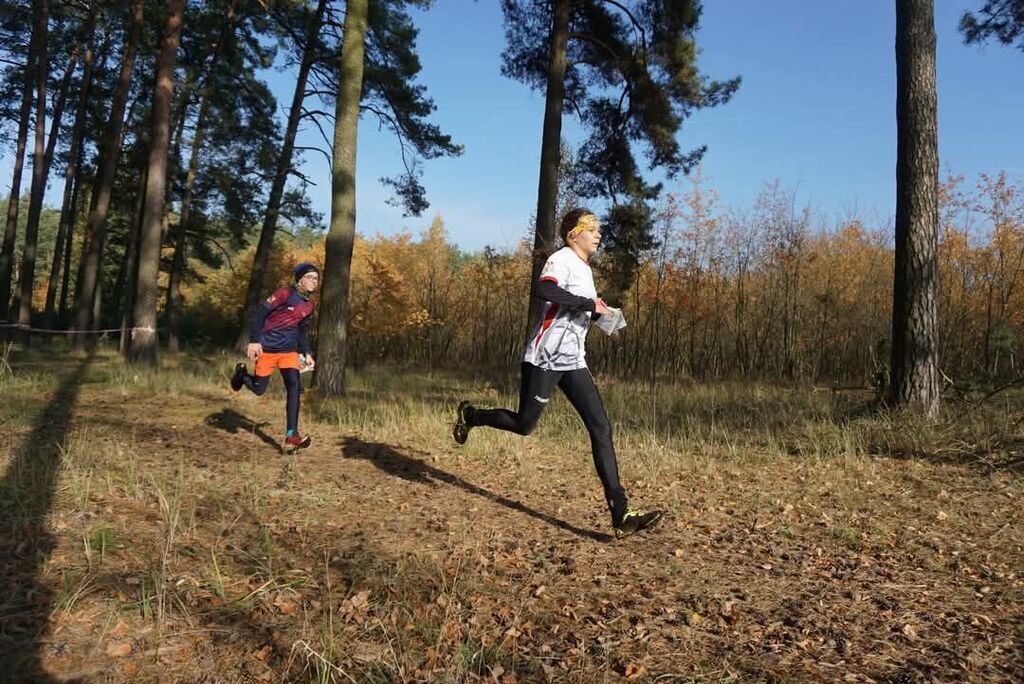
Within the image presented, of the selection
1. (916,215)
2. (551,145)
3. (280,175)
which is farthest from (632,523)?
(280,175)

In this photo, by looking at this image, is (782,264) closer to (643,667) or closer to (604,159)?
(604,159)

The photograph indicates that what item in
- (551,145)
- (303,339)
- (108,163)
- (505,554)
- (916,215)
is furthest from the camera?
(108,163)

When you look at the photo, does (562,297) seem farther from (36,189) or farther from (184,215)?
(36,189)

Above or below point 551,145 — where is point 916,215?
below

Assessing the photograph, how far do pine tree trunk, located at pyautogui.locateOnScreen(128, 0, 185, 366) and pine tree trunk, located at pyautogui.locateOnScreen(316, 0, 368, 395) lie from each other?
15.0ft

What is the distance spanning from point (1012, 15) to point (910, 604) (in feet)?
30.2

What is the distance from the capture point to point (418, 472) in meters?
5.52

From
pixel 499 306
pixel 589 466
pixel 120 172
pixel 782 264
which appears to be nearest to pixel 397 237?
pixel 120 172

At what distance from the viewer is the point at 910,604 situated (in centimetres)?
295

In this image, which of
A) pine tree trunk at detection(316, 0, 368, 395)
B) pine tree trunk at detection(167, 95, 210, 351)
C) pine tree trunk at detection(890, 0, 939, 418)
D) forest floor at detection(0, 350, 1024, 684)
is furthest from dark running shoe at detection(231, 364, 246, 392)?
pine tree trunk at detection(167, 95, 210, 351)

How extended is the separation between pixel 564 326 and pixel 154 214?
1030 cm

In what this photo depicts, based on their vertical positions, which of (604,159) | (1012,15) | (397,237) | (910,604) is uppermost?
(397,237)

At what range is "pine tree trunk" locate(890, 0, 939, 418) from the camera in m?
6.35

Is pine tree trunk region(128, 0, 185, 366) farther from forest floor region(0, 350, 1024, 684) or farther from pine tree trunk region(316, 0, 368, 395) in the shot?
forest floor region(0, 350, 1024, 684)
